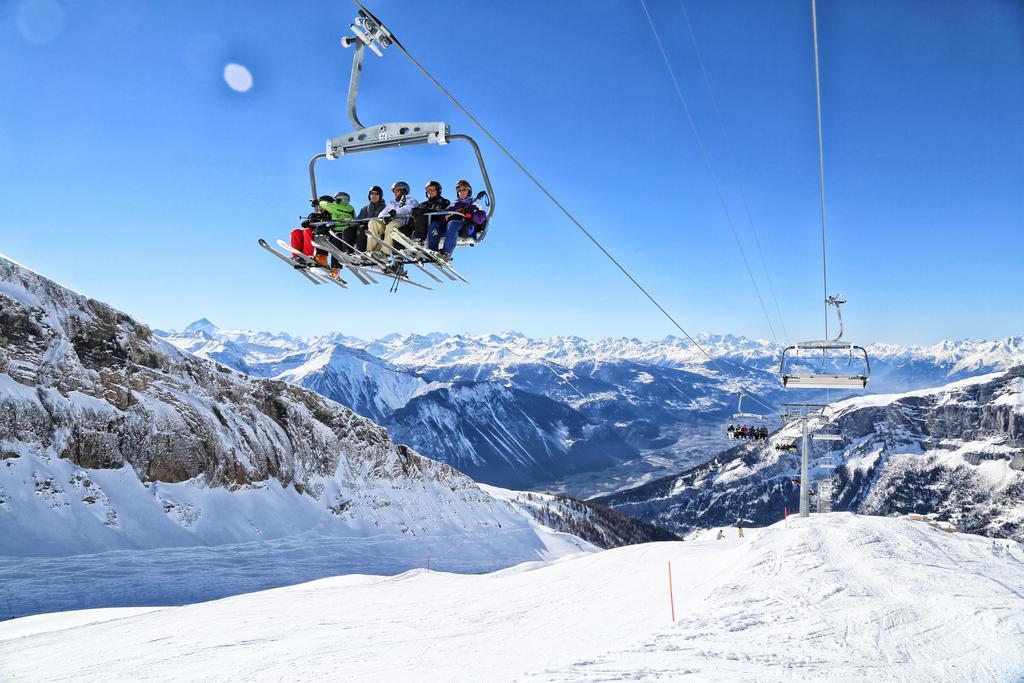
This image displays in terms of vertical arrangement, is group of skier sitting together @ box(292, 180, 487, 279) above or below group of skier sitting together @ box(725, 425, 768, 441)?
above

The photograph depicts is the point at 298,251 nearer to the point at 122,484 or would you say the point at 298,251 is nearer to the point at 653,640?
the point at 653,640

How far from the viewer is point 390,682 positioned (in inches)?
628

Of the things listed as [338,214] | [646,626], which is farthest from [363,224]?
[646,626]

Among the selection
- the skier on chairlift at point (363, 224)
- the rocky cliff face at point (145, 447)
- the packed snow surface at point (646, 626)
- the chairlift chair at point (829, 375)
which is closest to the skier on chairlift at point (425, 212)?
the skier on chairlift at point (363, 224)

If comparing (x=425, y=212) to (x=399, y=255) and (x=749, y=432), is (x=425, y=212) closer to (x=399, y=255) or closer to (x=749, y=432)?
(x=399, y=255)

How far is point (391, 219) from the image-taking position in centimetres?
1381

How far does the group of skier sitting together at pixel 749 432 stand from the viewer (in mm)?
43781

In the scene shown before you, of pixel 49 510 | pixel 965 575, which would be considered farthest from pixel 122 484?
pixel 965 575

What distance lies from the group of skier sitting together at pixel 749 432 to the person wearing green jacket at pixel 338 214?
121ft

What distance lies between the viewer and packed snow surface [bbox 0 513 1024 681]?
1434cm

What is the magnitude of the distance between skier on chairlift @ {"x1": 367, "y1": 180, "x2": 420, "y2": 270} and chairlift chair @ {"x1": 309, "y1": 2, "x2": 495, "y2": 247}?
2.06 m

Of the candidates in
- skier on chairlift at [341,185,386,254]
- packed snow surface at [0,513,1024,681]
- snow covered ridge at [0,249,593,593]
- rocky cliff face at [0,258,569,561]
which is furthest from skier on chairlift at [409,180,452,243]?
rocky cliff face at [0,258,569,561]

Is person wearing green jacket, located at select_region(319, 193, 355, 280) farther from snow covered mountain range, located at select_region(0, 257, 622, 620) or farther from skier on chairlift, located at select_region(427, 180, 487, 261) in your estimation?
snow covered mountain range, located at select_region(0, 257, 622, 620)

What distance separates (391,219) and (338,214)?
4.42ft
